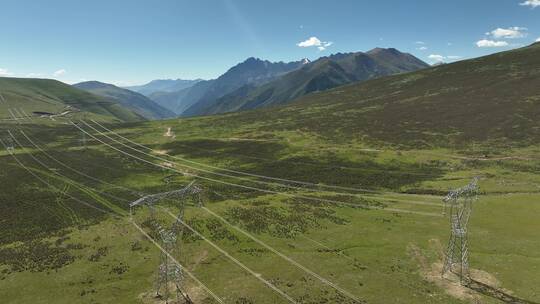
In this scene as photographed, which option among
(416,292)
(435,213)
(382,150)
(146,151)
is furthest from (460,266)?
(146,151)

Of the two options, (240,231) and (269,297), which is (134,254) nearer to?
(240,231)

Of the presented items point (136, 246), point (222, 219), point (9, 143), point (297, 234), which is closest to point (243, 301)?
point (297, 234)

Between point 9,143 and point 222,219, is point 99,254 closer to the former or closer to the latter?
point 222,219

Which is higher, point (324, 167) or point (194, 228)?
point (324, 167)

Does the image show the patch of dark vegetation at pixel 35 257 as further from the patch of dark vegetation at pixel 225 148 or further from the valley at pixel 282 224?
the patch of dark vegetation at pixel 225 148

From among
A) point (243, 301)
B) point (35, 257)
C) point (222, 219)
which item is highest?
point (222, 219)

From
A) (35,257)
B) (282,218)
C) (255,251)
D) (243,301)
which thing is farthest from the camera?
(282,218)

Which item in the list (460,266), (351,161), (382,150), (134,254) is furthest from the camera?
(382,150)
